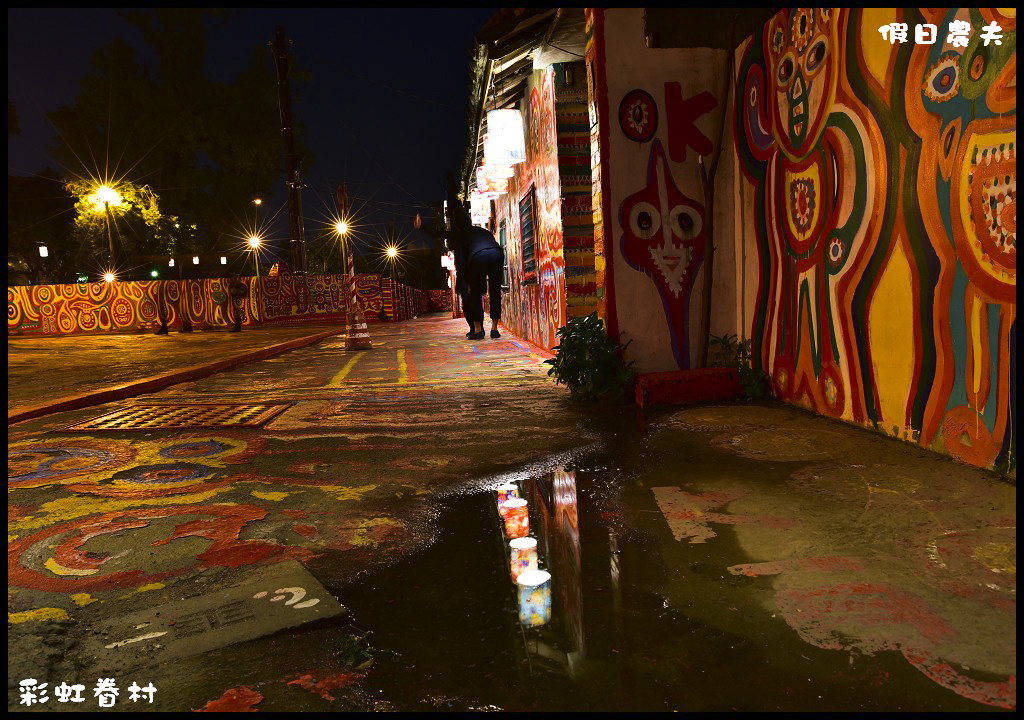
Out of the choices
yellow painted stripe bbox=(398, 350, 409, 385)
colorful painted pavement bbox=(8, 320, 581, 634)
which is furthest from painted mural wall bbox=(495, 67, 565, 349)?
colorful painted pavement bbox=(8, 320, 581, 634)

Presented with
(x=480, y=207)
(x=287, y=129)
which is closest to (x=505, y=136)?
(x=480, y=207)

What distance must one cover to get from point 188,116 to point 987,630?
127 feet

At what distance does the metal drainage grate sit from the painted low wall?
1868cm

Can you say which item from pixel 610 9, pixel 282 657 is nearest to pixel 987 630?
pixel 282 657

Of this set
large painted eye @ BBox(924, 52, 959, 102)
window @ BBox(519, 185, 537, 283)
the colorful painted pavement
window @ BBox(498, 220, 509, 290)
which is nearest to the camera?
the colorful painted pavement

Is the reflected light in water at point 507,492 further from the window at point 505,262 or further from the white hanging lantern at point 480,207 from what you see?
the white hanging lantern at point 480,207

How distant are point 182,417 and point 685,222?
4.48m

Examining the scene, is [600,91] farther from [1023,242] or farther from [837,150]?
[1023,242]

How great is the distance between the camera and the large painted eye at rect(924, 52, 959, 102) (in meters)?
2.86

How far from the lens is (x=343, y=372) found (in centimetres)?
838

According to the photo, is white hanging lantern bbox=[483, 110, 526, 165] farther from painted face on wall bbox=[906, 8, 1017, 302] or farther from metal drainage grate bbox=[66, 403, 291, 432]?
painted face on wall bbox=[906, 8, 1017, 302]

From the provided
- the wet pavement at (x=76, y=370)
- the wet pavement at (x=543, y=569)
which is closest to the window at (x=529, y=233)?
the wet pavement at (x=76, y=370)

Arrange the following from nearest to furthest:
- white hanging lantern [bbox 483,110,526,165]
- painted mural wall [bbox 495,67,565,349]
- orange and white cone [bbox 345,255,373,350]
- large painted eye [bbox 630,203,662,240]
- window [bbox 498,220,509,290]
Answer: large painted eye [bbox 630,203,662,240] → painted mural wall [bbox 495,67,565,349] → white hanging lantern [bbox 483,110,526,165] → orange and white cone [bbox 345,255,373,350] → window [bbox 498,220,509,290]

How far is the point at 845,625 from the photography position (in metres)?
1.72
